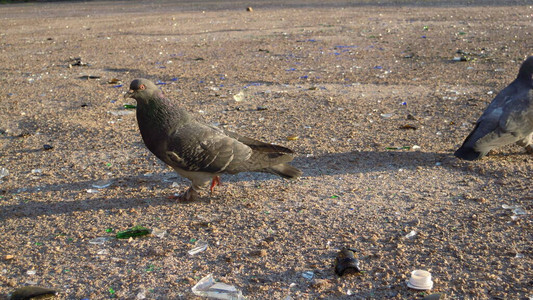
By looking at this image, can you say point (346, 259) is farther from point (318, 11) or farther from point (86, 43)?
point (318, 11)

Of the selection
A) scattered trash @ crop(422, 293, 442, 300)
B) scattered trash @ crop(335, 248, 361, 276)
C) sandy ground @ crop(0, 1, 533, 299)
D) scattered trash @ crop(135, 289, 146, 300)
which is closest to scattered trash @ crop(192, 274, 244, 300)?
sandy ground @ crop(0, 1, 533, 299)

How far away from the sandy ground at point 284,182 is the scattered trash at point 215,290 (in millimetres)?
56

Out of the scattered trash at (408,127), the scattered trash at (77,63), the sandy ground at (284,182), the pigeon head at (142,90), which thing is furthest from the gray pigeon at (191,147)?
the scattered trash at (77,63)

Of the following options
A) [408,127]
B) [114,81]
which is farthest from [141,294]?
[114,81]

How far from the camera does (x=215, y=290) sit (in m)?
3.06

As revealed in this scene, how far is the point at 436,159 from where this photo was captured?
497 centimetres

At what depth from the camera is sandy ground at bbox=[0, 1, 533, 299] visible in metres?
3.24

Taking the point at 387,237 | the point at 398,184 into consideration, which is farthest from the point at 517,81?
the point at 387,237

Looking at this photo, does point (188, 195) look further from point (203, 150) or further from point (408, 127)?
point (408, 127)

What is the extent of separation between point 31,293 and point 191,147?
1554 millimetres

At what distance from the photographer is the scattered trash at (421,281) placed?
2.98m

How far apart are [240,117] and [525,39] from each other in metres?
7.16

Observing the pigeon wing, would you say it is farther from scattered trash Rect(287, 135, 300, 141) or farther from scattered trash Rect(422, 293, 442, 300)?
scattered trash Rect(422, 293, 442, 300)

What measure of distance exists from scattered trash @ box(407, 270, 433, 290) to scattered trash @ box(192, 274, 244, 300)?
987 millimetres
